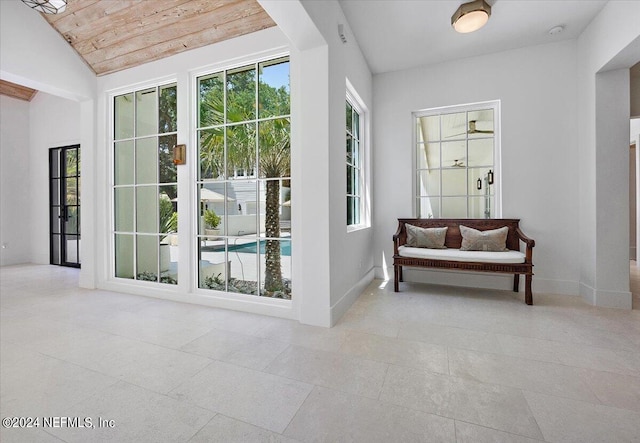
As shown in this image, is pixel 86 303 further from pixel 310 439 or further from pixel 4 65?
pixel 310 439

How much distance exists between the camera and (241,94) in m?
3.04

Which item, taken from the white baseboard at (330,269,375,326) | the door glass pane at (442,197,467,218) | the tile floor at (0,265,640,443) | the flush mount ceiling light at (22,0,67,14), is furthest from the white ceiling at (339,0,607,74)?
the tile floor at (0,265,640,443)

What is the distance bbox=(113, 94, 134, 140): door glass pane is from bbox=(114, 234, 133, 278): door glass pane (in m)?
1.32

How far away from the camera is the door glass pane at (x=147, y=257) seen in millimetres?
3590

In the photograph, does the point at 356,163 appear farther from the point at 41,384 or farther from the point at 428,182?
the point at 41,384

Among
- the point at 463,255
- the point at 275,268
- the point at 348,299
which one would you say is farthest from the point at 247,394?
the point at 463,255

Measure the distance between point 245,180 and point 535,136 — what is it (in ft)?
11.1

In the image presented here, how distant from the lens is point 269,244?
9.62 feet

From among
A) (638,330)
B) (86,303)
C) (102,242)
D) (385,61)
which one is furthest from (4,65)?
(638,330)

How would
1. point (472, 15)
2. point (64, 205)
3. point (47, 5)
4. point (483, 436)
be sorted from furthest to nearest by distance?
point (64, 205) < point (472, 15) < point (47, 5) < point (483, 436)

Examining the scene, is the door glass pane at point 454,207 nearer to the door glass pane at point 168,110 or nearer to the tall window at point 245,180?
the tall window at point 245,180

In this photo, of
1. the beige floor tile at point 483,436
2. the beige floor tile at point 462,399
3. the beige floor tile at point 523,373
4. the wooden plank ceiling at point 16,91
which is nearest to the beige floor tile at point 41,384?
the beige floor tile at point 462,399

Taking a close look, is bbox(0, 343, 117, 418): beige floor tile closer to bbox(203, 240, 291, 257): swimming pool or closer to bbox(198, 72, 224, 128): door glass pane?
bbox(203, 240, 291, 257): swimming pool

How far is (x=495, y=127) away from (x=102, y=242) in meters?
5.31
